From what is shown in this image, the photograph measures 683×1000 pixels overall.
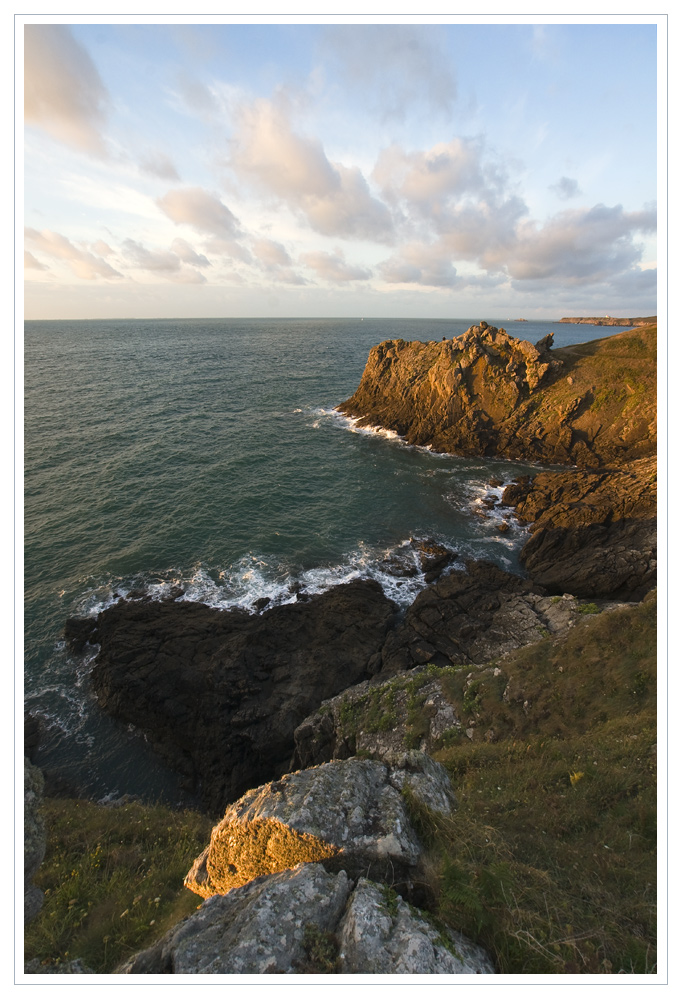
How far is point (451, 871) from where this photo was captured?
5488 mm

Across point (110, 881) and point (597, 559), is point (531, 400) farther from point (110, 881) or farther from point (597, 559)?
point (110, 881)

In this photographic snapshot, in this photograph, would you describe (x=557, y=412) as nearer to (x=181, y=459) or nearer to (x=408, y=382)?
(x=408, y=382)

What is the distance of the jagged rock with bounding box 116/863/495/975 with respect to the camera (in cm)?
446

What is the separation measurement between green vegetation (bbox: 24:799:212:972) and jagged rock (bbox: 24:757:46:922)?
0.54 m

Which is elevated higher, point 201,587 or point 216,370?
point 216,370

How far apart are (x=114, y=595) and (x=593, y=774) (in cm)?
2634

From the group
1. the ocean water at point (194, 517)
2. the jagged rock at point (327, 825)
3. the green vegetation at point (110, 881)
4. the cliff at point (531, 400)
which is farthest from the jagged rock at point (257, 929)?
the cliff at point (531, 400)

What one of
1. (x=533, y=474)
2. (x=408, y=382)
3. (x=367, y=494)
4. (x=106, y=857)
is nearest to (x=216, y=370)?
(x=408, y=382)

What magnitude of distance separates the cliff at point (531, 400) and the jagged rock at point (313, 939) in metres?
45.3

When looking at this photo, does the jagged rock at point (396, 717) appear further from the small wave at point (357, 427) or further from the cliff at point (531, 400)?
the cliff at point (531, 400)

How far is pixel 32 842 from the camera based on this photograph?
7.24 m

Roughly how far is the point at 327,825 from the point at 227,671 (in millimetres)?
14553

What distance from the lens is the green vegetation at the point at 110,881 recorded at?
721 cm

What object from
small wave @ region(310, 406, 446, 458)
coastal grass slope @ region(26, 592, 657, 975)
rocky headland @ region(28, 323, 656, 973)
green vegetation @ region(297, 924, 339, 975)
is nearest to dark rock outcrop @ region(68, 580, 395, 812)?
rocky headland @ region(28, 323, 656, 973)
